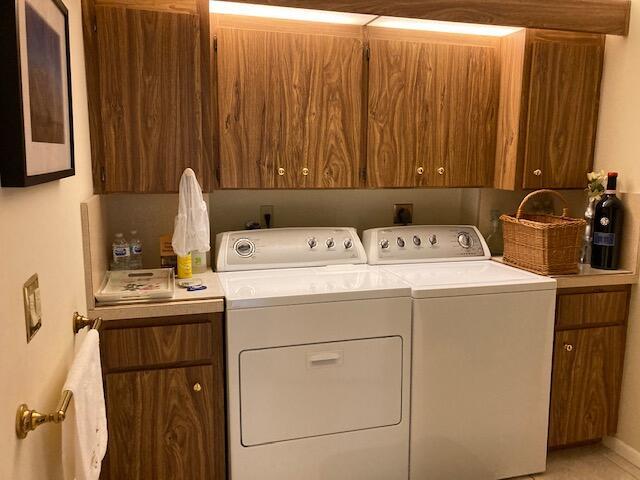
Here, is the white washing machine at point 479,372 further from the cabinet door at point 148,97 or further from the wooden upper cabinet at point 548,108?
the cabinet door at point 148,97

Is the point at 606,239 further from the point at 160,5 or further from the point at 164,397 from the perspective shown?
the point at 160,5

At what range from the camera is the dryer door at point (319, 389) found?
1996mm

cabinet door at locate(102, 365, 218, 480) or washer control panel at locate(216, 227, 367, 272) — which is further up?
washer control panel at locate(216, 227, 367, 272)

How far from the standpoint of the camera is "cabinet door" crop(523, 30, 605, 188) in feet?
8.13

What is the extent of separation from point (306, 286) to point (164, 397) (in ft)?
2.22

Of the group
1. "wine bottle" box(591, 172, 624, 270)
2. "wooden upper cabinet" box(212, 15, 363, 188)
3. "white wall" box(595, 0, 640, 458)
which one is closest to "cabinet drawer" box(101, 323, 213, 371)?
"wooden upper cabinet" box(212, 15, 363, 188)

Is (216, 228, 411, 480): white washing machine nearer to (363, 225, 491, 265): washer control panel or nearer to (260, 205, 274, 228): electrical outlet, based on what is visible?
(363, 225, 491, 265): washer control panel

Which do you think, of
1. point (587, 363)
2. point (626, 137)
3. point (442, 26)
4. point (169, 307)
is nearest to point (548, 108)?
point (626, 137)

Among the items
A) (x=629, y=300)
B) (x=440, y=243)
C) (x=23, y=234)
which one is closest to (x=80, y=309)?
(x=23, y=234)

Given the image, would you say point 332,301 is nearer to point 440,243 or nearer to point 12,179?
point 440,243

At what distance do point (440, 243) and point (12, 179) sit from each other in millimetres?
2099

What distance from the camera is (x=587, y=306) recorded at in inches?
95.7

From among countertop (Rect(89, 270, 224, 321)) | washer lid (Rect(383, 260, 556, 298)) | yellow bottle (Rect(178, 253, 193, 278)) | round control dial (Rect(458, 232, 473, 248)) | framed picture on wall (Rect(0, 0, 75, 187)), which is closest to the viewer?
framed picture on wall (Rect(0, 0, 75, 187))

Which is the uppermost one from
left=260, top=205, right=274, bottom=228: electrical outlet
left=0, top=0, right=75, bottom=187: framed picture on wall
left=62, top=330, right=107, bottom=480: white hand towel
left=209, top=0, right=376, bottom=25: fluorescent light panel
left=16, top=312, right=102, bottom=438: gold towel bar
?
left=209, top=0, right=376, bottom=25: fluorescent light panel
